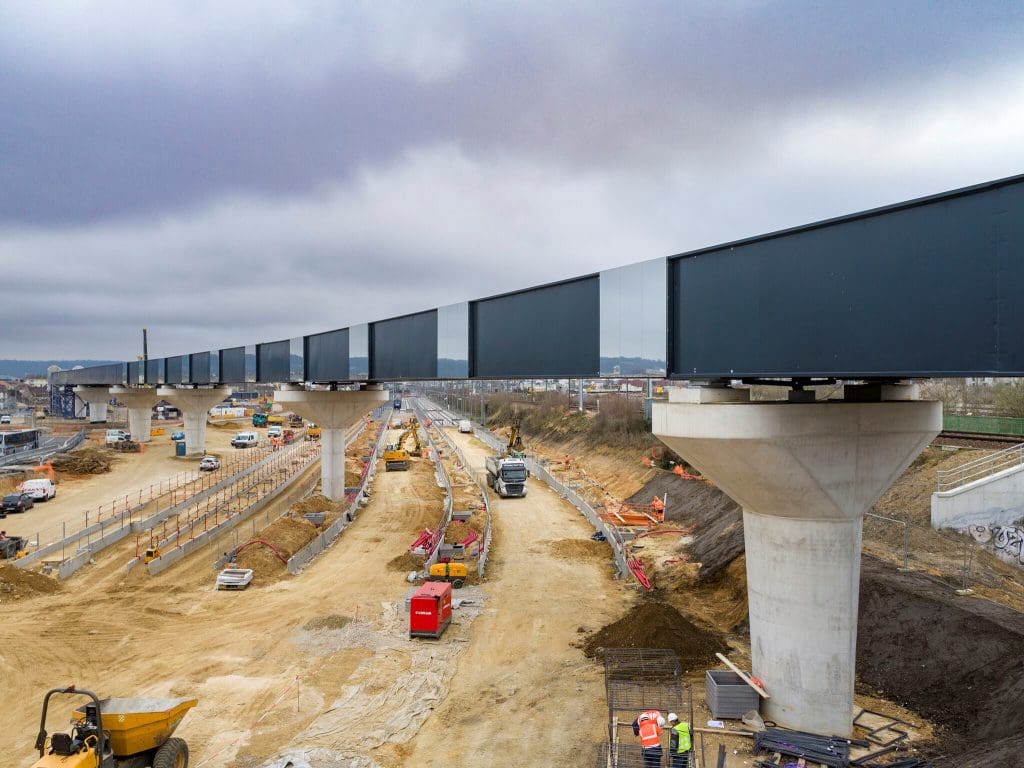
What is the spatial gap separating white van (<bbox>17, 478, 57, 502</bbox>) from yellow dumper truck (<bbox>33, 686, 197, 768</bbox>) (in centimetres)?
3905

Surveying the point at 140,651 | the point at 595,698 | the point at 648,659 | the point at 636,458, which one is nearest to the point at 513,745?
the point at 595,698

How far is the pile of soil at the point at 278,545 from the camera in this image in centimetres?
2748

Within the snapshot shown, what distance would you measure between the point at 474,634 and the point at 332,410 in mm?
23538

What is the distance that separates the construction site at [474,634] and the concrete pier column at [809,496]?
949 millimetres

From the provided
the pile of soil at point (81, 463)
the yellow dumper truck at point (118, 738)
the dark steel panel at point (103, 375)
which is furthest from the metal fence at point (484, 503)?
the dark steel panel at point (103, 375)

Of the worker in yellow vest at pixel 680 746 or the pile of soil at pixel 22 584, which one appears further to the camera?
the pile of soil at pixel 22 584

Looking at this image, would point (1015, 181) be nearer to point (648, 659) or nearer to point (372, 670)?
point (648, 659)

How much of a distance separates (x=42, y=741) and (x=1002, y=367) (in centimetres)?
1535

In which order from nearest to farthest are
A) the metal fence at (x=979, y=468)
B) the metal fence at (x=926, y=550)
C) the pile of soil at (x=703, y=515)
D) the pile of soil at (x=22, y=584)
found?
1. the metal fence at (x=926, y=550)
2. the pile of soil at (x=22, y=584)
3. the metal fence at (x=979, y=468)
4. the pile of soil at (x=703, y=515)

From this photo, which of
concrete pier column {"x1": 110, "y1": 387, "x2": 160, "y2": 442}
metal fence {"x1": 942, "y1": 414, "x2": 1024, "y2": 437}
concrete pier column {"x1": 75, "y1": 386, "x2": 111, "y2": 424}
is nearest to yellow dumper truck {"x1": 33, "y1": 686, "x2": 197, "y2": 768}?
metal fence {"x1": 942, "y1": 414, "x2": 1024, "y2": 437}

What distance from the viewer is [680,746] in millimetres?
11727

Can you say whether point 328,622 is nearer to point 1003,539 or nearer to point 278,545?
point 278,545

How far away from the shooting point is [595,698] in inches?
625

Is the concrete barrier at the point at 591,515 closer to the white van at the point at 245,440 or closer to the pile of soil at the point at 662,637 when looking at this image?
the pile of soil at the point at 662,637
